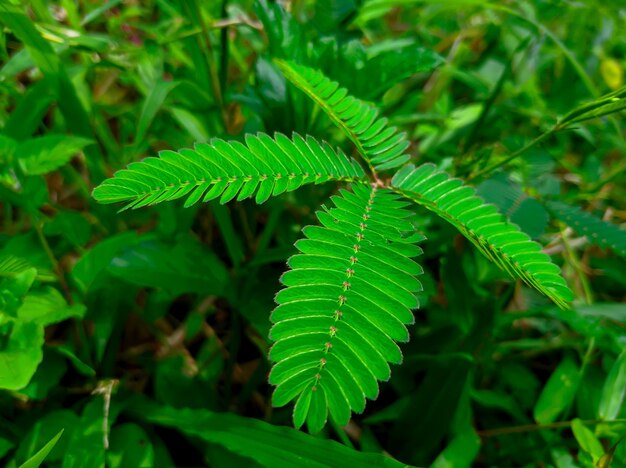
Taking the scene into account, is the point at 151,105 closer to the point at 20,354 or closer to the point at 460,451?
the point at 20,354

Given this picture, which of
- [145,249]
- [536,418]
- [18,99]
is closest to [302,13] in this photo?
[18,99]

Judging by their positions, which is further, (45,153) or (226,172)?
(45,153)

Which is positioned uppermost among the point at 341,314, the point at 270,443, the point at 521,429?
the point at 341,314

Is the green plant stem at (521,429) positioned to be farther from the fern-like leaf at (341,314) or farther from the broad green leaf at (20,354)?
the broad green leaf at (20,354)

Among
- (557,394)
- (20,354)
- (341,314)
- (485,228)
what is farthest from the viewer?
(557,394)

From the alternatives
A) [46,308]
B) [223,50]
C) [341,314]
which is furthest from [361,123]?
[46,308]

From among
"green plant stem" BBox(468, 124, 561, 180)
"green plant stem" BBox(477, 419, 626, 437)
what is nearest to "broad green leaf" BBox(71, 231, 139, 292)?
"green plant stem" BBox(468, 124, 561, 180)

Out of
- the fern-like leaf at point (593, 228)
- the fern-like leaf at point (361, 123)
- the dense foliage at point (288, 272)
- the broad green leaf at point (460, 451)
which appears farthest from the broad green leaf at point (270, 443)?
the fern-like leaf at point (593, 228)
